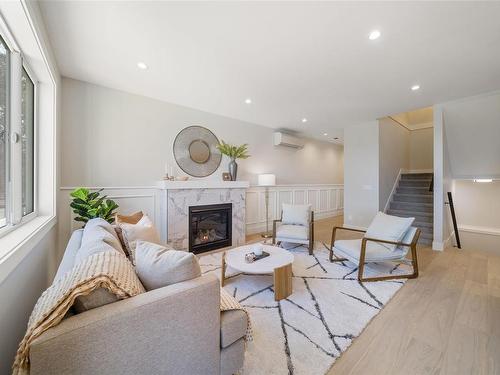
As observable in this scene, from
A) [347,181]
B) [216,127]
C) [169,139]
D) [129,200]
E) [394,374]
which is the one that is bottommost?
[394,374]

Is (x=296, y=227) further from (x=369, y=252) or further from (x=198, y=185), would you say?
(x=198, y=185)

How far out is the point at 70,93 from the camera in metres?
2.90

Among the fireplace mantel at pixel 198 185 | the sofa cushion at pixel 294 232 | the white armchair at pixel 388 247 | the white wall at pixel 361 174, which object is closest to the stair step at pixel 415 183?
the white wall at pixel 361 174

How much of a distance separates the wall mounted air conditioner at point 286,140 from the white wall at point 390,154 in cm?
191

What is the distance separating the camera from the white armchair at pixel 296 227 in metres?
3.49

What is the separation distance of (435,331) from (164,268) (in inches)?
86.2

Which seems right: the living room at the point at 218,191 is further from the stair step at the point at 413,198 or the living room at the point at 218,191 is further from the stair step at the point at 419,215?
the stair step at the point at 413,198

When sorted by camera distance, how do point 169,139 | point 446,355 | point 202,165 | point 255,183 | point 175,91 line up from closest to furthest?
point 446,355, point 175,91, point 169,139, point 202,165, point 255,183

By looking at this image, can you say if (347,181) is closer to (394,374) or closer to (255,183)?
(255,183)

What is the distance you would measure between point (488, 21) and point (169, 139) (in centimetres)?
398

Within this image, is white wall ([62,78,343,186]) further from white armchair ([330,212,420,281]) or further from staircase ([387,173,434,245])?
staircase ([387,173,434,245])

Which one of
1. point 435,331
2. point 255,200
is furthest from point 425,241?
point 255,200

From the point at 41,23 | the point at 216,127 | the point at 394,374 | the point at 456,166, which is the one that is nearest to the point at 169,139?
the point at 216,127

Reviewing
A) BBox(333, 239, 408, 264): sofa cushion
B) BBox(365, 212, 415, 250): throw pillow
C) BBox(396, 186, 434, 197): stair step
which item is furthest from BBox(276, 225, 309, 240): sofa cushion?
BBox(396, 186, 434, 197): stair step
